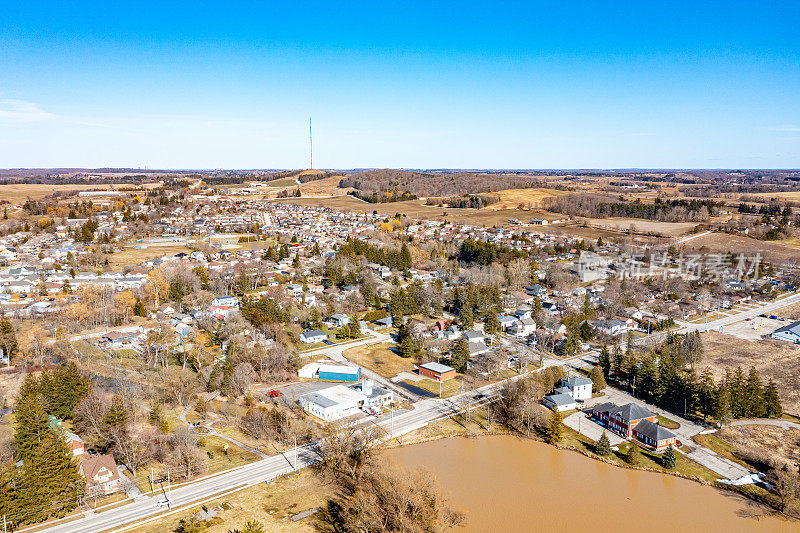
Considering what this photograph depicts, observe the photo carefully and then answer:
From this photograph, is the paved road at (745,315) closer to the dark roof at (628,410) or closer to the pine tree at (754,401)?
the pine tree at (754,401)

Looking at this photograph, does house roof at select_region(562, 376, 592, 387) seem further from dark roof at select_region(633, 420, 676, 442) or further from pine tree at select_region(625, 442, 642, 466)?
pine tree at select_region(625, 442, 642, 466)

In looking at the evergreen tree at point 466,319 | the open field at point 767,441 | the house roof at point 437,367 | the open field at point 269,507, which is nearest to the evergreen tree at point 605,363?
the open field at point 767,441

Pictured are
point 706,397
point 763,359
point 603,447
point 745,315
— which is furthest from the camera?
point 745,315

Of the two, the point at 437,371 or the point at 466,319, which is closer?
the point at 437,371

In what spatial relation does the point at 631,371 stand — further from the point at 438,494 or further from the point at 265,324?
the point at 265,324

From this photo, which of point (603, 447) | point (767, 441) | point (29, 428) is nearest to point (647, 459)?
point (603, 447)

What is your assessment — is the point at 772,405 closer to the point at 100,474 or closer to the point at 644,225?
the point at 100,474

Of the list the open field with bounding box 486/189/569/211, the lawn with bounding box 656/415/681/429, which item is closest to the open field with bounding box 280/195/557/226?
the open field with bounding box 486/189/569/211
